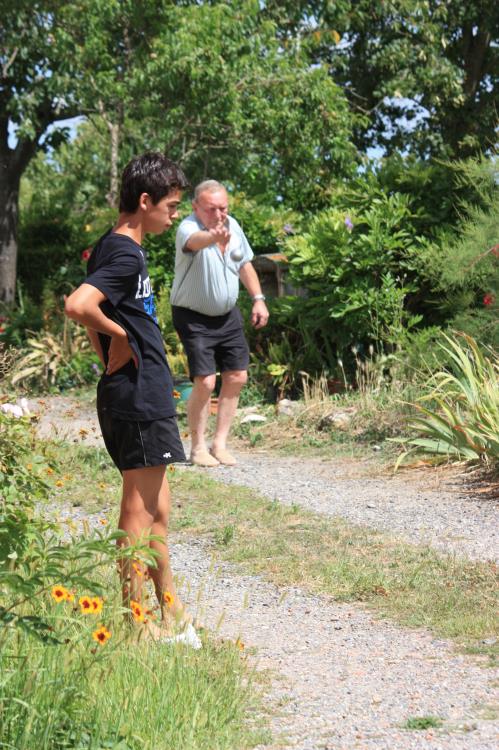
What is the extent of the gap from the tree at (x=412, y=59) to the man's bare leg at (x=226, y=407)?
6.85m

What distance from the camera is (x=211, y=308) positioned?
281 inches

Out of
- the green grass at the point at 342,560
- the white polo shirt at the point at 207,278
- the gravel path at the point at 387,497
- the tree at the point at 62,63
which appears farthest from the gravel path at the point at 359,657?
the tree at the point at 62,63

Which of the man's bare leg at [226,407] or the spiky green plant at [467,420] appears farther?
the man's bare leg at [226,407]

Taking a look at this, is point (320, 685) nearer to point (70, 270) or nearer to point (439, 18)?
point (70, 270)

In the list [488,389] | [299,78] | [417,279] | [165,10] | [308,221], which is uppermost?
[165,10]

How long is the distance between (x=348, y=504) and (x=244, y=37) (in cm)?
698

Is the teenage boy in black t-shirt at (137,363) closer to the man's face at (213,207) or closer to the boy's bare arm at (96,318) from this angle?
the boy's bare arm at (96,318)

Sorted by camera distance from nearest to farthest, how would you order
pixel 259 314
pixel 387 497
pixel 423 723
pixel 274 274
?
pixel 423 723 → pixel 387 497 → pixel 259 314 → pixel 274 274

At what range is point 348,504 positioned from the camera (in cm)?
622

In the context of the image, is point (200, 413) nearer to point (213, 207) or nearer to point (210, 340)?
point (210, 340)

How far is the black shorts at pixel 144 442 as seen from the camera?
3.58 metres

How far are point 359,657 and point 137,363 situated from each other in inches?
50.3

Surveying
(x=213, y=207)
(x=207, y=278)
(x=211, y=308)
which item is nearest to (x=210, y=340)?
(x=211, y=308)

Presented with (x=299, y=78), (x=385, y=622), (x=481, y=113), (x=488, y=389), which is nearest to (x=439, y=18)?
(x=481, y=113)
